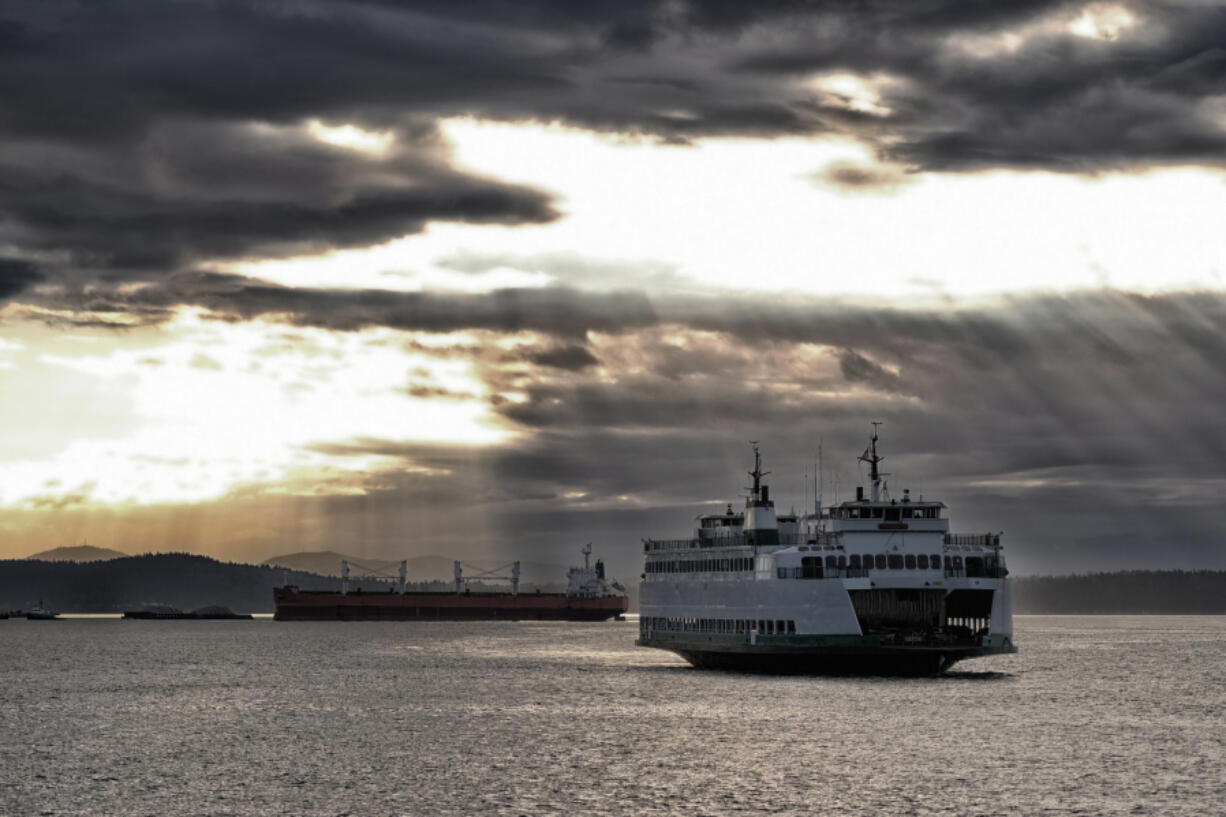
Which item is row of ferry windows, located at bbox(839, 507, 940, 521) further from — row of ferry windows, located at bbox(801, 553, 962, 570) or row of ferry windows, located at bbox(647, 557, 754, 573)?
row of ferry windows, located at bbox(647, 557, 754, 573)

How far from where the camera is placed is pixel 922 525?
10094 centimetres

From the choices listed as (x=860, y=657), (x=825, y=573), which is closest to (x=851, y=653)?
(x=860, y=657)

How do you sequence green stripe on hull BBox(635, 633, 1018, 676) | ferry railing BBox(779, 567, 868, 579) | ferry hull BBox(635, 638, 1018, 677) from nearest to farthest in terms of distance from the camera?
green stripe on hull BBox(635, 633, 1018, 676)
ferry hull BBox(635, 638, 1018, 677)
ferry railing BBox(779, 567, 868, 579)

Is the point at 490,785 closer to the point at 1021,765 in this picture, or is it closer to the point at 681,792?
the point at 681,792

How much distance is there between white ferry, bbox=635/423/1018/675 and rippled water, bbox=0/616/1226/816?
286 cm

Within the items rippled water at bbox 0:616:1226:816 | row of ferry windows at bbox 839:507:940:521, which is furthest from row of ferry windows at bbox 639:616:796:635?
row of ferry windows at bbox 839:507:940:521

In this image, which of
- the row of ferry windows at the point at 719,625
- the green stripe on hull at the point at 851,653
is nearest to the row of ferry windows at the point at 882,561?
the row of ferry windows at the point at 719,625

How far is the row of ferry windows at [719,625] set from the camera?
331 ft

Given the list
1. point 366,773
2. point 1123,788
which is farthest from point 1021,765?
point 366,773

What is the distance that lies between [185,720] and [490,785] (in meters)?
37.1

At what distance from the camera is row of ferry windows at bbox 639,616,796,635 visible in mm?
100750

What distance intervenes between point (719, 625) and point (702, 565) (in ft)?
18.2

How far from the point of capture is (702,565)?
113625 mm

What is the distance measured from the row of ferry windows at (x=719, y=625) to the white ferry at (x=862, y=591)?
0.45 feet
